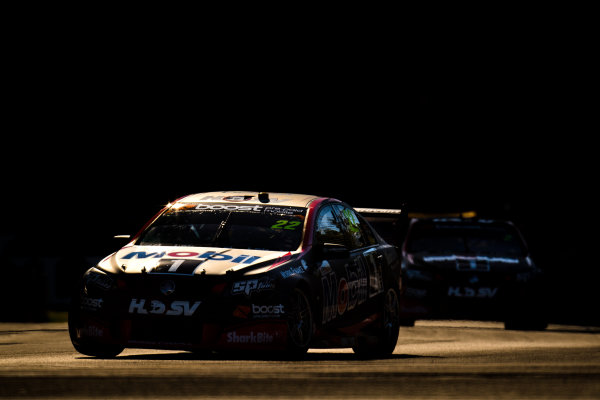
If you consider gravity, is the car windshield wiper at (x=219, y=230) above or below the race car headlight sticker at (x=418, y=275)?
above

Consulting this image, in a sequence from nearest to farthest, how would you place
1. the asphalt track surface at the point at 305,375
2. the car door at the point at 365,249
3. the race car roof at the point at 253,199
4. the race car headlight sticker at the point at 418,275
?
the asphalt track surface at the point at 305,375 → the race car roof at the point at 253,199 → the car door at the point at 365,249 → the race car headlight sticker at the point at 418,275

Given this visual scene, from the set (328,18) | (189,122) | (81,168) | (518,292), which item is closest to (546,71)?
(328,18)

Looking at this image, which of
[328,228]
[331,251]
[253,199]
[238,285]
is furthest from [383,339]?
[238,285]

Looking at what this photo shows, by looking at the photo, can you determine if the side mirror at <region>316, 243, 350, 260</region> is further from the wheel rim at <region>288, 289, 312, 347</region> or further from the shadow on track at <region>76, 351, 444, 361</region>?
the shadow on track at <region>76, 351, 444, 361</region>

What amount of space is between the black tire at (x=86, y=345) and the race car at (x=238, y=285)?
0.04ft

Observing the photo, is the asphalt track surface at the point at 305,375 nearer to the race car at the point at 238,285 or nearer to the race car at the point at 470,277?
the race car at the point at 238,285

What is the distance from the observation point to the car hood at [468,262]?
18.9 metres

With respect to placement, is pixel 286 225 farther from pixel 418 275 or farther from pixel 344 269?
pixel 418 275

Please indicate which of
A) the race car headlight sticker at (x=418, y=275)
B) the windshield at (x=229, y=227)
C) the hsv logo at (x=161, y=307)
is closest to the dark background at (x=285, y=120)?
the race car headlight sticker at (x=418, y=275)

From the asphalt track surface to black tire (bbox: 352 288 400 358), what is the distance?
12 cm

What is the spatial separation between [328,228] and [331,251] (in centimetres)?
86

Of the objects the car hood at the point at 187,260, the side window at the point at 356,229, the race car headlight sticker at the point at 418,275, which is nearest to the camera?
the car hood at the point at 187,260

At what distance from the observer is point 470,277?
18.7 meters

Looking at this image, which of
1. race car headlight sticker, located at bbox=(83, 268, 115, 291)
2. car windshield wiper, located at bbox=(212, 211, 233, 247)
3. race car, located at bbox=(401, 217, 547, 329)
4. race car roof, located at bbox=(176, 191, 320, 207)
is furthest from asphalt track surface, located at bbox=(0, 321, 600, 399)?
race car, located at bbox=(401, 217, 547, 329)
